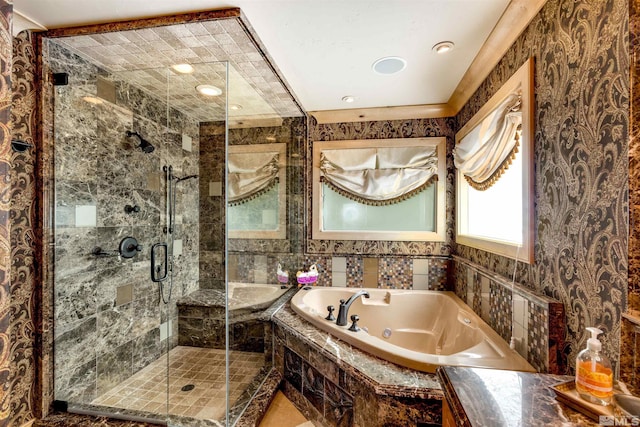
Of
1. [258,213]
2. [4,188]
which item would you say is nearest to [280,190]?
[258,213]

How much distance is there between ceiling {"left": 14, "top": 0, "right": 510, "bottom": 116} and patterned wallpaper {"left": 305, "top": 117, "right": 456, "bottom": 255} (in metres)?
0.58

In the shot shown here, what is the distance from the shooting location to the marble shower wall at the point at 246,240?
2.20 m

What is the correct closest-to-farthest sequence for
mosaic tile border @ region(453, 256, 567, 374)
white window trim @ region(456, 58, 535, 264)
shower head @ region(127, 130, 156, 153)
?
mosaic tile border @ region(453, 256, 567, 374) < white window trim @ region(456, 58, 535, 264) < shower head @ region(127, 130, 156, 153)

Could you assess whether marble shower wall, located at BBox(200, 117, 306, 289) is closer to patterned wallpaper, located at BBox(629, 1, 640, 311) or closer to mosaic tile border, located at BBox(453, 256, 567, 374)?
mosaic tile border, located at BBox(453, 256, 567, 374)

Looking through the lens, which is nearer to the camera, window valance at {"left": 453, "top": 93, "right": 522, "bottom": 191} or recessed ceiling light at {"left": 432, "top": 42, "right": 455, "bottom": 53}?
window valance at {"left": 453, "top": 93, "right": 522, "bottom": 191}

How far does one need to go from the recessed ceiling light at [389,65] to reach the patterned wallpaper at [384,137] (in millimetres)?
783

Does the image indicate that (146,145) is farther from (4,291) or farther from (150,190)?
(4,291)

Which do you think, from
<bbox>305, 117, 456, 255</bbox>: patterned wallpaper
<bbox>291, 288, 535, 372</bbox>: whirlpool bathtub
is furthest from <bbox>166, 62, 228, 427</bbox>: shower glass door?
<bbox>305, 117, 456, 255</bbox>: patterned wallpaper

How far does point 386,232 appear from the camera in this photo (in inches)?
104

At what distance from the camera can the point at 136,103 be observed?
2.18 meters

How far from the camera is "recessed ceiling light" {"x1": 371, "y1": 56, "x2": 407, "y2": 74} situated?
5.83ft

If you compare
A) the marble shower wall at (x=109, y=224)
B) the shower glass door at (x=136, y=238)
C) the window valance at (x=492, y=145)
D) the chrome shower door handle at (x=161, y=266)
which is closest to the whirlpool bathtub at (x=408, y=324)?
the shower glass door at (x=136, y=238)

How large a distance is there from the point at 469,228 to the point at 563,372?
53.4 inches

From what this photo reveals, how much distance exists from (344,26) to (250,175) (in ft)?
4.79
